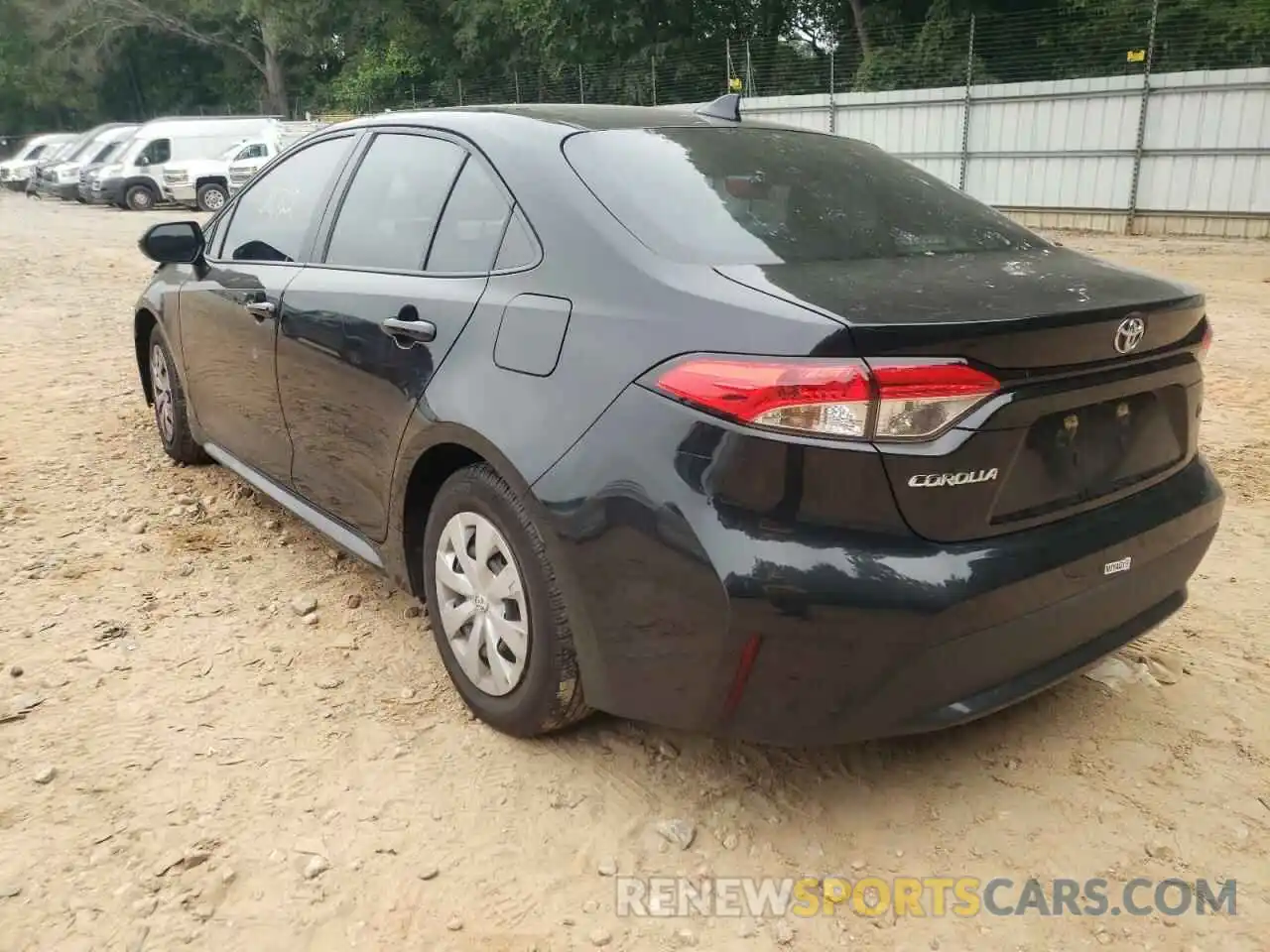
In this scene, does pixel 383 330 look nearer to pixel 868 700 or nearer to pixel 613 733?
pixel 613 733

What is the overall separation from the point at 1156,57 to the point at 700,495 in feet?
54.8

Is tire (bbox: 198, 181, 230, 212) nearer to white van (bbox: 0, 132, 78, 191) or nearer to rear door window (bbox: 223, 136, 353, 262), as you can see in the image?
white van (bbox: 0, 132, 78, 191)

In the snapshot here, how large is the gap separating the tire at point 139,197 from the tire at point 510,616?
84.6 ft

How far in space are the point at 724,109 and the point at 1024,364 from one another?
5.72ft

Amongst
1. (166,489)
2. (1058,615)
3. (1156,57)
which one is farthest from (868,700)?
(1156,57)

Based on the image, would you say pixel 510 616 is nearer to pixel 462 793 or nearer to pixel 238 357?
pixel 462 793

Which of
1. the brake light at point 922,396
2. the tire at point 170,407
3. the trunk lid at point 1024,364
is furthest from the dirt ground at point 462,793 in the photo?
the tire at point 170,407

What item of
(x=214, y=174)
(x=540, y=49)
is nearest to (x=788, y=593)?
(x=214, y=174)

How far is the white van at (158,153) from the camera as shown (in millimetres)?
24703

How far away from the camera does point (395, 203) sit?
3.11 m

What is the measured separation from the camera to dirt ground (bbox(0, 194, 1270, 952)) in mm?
2125

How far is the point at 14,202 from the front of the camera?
97.0ft

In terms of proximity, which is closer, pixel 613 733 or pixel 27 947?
pixel 27 947

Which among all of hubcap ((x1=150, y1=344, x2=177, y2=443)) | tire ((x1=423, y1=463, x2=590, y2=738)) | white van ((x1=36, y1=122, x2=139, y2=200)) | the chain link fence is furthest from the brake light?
white van ((x1=36, y1=122, x2=139, y2=200))
